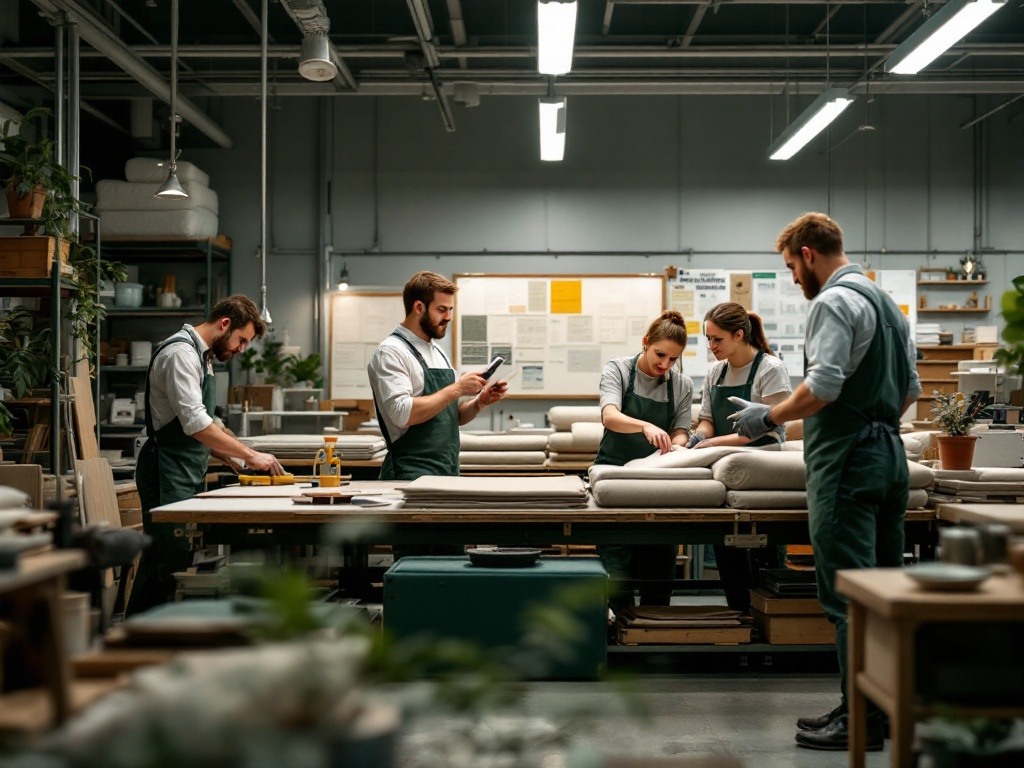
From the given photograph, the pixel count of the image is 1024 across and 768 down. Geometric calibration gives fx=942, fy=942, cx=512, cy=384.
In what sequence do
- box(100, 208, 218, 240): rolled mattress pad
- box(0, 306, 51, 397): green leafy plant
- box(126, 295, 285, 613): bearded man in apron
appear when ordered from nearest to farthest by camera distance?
1. box(126, 295, 285, 613): bearded man in apron
2. box(0, 306, 51, 397): green leafy plant
3. box(100, 208, 218, 240): rolled mattress pad

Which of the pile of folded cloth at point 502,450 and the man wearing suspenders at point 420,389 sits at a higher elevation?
the man wearing suspenders at point 420,389

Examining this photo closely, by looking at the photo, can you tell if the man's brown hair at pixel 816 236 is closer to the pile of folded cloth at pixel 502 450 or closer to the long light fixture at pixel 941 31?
the long light fixture at pixel 941 31

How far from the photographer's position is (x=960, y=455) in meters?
3.73

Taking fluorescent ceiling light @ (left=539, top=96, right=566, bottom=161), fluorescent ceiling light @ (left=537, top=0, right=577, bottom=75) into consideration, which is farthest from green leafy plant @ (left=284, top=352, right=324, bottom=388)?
fluorescent ceiling light @ (left=537, top=0, right=577, bottom=75)

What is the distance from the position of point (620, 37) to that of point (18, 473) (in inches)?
237

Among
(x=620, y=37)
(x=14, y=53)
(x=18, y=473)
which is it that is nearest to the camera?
(x=18, y=473)

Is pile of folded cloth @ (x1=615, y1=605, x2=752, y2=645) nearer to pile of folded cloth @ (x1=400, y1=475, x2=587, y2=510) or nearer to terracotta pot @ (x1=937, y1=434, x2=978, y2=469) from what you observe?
pile of folded cloth @ (x1=400, y1=475, x2=587, y2=510)

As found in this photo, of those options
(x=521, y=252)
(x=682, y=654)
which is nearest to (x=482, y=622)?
(x=682, y=654)

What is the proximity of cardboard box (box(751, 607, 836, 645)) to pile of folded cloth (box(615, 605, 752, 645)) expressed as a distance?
10cm

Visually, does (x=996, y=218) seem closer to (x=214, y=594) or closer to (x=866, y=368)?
(x=866, y=368)

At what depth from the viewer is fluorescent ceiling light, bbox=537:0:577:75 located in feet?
15.6

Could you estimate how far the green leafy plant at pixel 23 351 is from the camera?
5.25 metres

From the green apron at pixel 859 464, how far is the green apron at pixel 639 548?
1286 millimetres

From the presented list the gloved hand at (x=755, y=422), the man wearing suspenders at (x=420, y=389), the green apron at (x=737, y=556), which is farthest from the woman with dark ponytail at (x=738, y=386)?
the man wearing suspenders at (x=420, y=389)
